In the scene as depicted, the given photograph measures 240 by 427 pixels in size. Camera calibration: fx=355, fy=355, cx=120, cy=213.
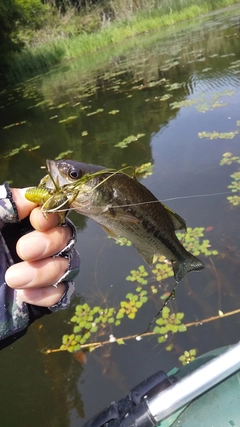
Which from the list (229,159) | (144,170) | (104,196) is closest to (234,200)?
(229,159)

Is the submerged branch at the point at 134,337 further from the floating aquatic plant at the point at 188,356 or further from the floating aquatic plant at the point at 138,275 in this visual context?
the floating aquatic plant at the point at 138,275

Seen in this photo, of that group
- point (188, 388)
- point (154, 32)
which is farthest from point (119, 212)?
point (154, 32)

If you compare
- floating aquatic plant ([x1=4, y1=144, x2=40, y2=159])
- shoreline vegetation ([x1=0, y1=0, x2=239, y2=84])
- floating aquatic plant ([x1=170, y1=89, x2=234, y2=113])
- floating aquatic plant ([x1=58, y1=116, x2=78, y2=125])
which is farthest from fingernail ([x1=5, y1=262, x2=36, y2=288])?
shoreline vegetation ([x1=0, y1=0, x2=239, y2=84])

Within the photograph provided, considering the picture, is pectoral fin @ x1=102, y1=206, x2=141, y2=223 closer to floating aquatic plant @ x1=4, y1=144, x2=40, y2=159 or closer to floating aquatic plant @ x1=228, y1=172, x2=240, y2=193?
floating aquatic plant @ x1=228, y1=172, x2=240, y2=193

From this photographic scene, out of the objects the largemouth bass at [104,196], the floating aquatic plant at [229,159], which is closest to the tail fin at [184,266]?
the largemouth bass at [104,196]

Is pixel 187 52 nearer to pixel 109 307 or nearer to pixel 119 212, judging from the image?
pixel 109 307

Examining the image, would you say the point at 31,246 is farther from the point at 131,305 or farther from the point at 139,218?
the point at 131,305

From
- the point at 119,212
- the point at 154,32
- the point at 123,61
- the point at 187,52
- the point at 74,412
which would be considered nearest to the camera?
the point at 119,212
